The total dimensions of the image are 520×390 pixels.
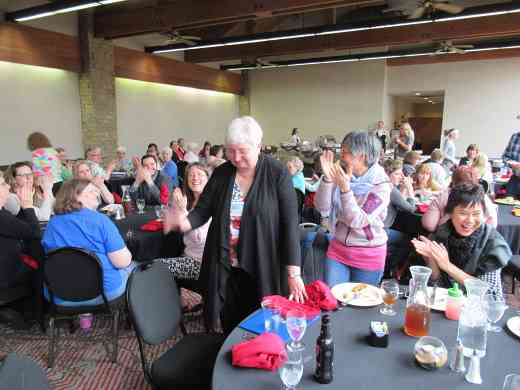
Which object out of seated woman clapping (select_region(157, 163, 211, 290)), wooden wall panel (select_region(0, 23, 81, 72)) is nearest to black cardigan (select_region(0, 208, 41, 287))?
seated woman clapping (select_region(157, 163, 211, 290))

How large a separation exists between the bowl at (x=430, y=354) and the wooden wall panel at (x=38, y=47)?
8145 millimetres

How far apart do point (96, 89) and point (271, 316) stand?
8493 mm

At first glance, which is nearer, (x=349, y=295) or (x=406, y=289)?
(x=349, y=295)

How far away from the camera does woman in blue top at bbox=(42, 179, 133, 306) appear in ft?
8.31

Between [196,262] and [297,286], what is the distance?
3.78 ft

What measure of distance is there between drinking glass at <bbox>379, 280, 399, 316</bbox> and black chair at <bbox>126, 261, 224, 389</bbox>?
2.74 feet

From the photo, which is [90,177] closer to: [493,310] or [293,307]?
[293,307]

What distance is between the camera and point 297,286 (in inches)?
78.7

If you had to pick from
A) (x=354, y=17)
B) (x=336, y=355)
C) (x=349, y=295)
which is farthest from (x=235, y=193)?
(x=354, y=17)

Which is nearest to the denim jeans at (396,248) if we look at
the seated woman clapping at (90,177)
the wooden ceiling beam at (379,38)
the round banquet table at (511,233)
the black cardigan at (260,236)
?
the round banquet table at (511,233)

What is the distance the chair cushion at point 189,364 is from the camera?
1.76 meters

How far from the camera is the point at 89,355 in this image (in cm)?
286

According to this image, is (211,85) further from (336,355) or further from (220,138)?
(336,355)

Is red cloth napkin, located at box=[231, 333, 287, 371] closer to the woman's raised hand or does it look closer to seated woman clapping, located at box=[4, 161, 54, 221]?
the woman's raised hand
